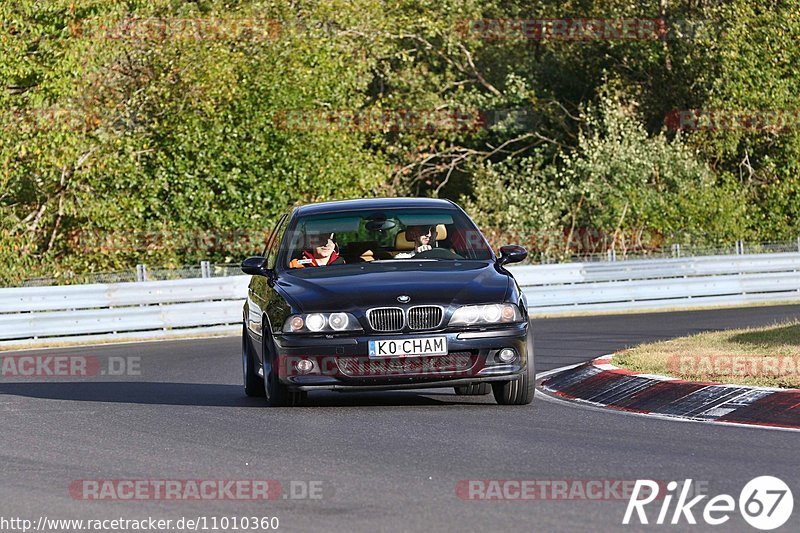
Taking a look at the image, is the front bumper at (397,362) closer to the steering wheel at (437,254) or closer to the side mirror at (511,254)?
the side mirror at (511,254)

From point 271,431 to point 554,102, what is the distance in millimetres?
34443

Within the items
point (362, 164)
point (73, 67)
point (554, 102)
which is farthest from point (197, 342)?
point (554, 102)

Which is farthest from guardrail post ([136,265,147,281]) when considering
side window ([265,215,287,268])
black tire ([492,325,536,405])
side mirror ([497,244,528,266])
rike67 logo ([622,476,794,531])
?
rike67 logo ([622,476,794,531])

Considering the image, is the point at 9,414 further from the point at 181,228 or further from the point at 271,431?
the point at 181,228

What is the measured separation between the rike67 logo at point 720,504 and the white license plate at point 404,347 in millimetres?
3764

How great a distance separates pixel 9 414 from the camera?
1268 centimetres

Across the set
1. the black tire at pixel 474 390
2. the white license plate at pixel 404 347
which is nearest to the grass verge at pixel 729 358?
the black tire at pixel 474 390

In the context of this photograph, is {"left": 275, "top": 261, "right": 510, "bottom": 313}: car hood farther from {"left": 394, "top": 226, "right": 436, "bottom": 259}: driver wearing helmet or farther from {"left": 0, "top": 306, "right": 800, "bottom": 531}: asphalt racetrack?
{"left": 0, "top": 306, "right": 800, "bottom": 531}: asphalt racetrack

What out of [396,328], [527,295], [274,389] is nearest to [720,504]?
[396,328]

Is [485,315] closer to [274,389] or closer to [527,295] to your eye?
[274,389]

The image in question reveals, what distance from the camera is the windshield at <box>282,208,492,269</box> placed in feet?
42.4

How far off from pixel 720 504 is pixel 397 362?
14.9ft

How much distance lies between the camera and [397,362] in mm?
11359

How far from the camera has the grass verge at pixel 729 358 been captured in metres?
11.8
